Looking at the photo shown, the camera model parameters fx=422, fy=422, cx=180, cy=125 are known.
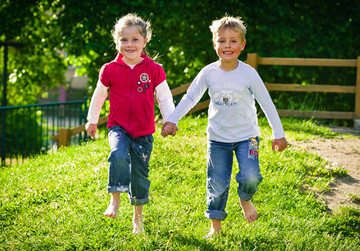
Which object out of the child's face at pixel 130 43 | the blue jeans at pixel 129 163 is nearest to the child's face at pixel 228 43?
the child's face at pixel 130 43

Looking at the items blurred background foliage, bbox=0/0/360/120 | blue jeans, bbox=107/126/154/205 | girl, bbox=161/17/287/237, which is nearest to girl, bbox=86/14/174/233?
blue jeans, bbox=107/126/154/205

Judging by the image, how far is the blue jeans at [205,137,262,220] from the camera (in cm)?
339

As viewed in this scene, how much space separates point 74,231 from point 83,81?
33.9 m

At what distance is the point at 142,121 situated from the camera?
139 inches

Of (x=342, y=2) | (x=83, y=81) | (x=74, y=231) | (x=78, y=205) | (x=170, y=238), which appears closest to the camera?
(x=170, y=238)

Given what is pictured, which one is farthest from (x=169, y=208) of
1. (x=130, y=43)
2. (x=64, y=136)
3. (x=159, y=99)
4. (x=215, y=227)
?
(x=64, y=136)

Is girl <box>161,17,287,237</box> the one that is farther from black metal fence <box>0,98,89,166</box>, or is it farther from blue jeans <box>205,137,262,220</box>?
black metal fence <box>0,98,89,166</box>

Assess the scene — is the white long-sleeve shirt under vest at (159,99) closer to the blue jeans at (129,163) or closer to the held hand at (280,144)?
the blue jeans at (129,163)

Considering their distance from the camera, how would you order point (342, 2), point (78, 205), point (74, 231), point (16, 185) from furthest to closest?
1. point (342, 2)
2. point (16, 185)
3. point (78, 205)
4. point (74, 231)

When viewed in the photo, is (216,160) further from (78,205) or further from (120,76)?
(78,205)

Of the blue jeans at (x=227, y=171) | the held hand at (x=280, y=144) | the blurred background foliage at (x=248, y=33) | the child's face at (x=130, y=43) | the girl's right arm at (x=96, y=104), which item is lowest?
the blue jeans at (x=227, y=171)

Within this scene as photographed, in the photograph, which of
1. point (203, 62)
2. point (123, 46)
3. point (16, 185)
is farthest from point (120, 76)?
point (203, 62)

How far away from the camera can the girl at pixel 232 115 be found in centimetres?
339

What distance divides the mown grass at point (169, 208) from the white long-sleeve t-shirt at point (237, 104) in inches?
35.3
